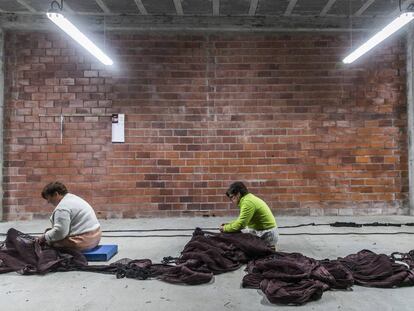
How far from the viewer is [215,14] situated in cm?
661

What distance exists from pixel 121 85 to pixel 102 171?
1684mm

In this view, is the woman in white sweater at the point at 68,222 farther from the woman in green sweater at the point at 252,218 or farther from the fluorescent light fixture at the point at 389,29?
the fluorescent light fixture at the point at 389,29

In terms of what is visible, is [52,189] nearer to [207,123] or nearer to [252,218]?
[252,218]

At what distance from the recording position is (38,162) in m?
6.72

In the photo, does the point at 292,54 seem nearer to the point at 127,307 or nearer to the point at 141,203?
the point at 141,203

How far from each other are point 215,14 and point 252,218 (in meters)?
4.16

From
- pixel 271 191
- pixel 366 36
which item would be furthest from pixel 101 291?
pixel 366 36

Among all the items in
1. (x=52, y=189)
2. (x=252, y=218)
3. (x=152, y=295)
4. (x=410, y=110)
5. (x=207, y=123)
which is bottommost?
(x=152, y=295)

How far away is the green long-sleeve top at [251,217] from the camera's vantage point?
13.2 feet

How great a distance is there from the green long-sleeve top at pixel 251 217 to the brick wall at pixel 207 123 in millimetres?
2612

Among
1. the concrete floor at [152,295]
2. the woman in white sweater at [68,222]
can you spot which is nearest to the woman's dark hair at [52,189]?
the woman in white sweater at [68,222]

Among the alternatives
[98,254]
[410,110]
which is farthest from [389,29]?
[98,254]

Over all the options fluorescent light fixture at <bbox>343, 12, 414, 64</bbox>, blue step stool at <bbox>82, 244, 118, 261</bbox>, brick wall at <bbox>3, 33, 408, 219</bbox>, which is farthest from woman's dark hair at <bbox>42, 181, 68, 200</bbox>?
fluorescent light fixture at <bbox>343, 12, 414, 64</bbox>

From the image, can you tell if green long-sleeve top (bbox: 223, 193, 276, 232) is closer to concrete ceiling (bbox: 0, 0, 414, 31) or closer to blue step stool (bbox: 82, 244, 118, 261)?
blue step stool (bbox: 82, 244, 118, 261)
